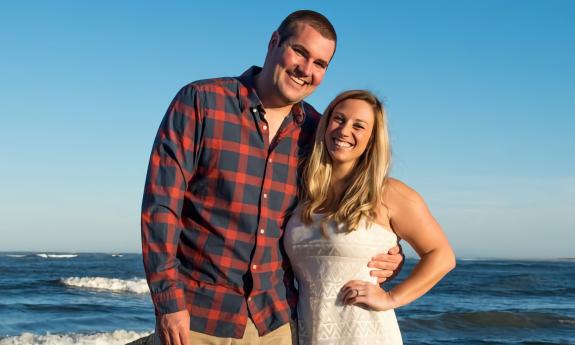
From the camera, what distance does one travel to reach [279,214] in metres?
3.25

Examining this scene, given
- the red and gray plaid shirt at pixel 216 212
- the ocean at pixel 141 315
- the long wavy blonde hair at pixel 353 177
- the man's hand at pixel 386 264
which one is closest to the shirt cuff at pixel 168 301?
the red and gray plaid shirt at pixel 216 212

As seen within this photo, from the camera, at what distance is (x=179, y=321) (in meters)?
2.77

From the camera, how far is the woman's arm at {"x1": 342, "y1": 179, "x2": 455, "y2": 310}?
132 inches

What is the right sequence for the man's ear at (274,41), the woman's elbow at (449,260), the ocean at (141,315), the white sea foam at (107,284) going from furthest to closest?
the white sea foam at (107,284) < the ocean at (141,315) < the woman's elbow at (449,260) < the man's ear at (274,41)

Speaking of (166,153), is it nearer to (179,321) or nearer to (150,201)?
(150,201)

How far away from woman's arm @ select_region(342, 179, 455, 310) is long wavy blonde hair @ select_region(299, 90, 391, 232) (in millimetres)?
98

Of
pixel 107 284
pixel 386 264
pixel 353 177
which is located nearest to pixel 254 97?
pixel 353 177

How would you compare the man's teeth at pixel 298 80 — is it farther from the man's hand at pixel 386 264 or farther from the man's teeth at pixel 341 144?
the man's hand at pixel 386 264

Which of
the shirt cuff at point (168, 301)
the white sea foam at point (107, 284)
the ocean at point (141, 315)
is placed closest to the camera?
the shirt cuff at point (168, 301)

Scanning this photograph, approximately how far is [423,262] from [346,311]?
18.8 inches

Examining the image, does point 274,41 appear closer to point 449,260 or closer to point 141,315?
point 449,260

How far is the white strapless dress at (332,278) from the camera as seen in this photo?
3285 mm

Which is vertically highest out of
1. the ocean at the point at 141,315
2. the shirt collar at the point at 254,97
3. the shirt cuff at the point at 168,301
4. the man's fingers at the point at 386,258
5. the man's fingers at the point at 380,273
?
the shirt collar at the point at 254,97

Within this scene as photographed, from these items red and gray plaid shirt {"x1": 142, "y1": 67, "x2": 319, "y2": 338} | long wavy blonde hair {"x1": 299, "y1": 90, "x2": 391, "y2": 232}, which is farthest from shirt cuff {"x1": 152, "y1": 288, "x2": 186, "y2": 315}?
long wavy blonde hair {"x1": 299, "y1": 90, "x2": 391, "y2": 232}
